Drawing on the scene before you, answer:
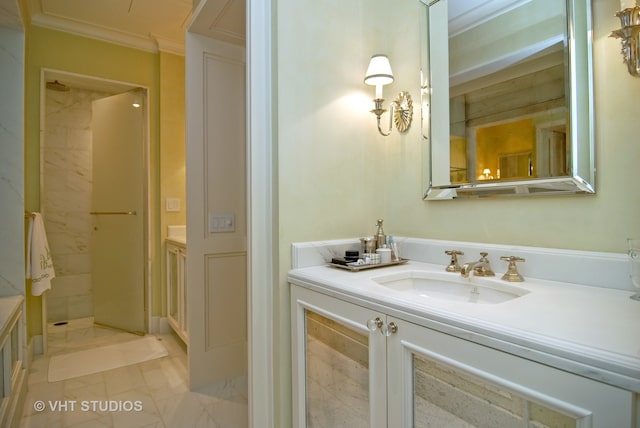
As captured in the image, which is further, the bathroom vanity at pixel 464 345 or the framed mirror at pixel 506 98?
the framed mirror at pixel 506 98

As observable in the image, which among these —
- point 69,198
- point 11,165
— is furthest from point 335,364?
point 69,198

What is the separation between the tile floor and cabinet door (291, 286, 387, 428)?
82 cm

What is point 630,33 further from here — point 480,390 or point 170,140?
point 170,140

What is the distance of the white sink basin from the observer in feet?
3.57

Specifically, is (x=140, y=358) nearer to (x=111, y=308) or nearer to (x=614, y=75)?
(x=111, y=308)

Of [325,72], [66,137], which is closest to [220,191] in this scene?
[325,72]

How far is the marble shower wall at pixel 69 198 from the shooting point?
3.51 m

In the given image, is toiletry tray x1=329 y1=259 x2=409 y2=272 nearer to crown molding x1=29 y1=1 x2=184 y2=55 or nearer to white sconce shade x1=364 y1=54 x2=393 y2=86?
white sconce shade x1=364 y1=54 x2=393 y2=86

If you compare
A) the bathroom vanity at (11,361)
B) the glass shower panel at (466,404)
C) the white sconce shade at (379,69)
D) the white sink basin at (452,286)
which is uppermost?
the white sconce shade at (379,69)

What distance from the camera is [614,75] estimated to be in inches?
39.1

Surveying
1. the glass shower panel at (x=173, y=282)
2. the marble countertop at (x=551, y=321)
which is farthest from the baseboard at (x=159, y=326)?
the marble countertop at (x=551, y=321)

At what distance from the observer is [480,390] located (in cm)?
73

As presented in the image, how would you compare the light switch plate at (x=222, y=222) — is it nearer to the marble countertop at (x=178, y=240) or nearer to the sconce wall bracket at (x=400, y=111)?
the marble countertop at (x=178, y=240)

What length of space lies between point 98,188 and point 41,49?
1.23m
